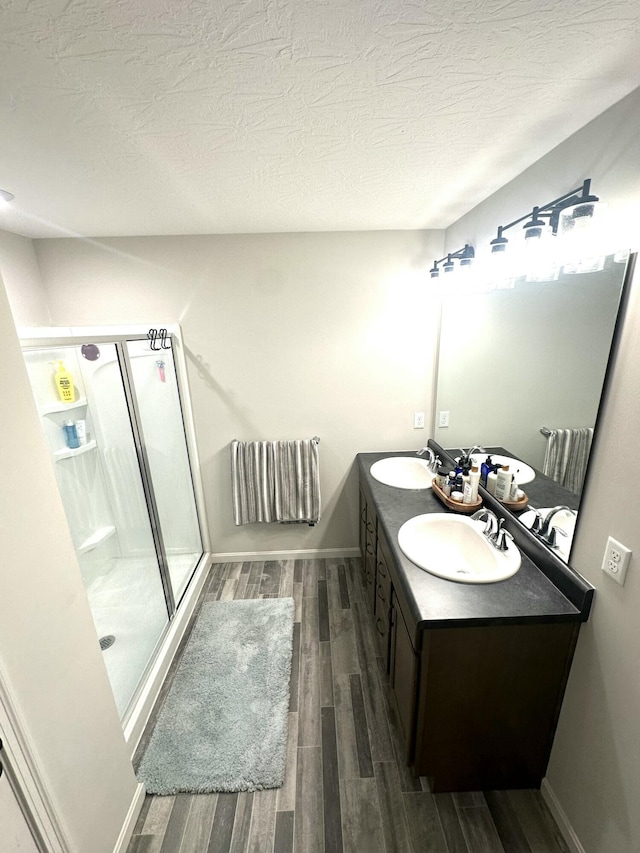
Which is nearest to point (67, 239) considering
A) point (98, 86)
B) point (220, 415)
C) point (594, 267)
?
point (220, 415)

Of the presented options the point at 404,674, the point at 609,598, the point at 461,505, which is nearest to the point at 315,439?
the point at 461,505

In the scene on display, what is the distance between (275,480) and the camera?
2633 millimetres

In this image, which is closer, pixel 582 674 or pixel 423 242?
pixel 582 674

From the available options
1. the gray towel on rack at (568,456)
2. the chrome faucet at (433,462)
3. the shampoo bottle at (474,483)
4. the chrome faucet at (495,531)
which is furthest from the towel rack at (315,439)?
the gray towel on rack at (568,456)

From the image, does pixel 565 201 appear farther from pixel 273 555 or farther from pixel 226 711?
pixel 273 555

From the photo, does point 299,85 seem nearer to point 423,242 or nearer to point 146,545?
point 423,242

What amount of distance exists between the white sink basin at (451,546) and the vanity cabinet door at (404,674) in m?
0.26

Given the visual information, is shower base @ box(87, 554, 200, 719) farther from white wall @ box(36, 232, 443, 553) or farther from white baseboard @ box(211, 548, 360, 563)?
white wall @ box(36, 232, 443, 553)

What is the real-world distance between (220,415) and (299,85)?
2015 mm

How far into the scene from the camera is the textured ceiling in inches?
26.9

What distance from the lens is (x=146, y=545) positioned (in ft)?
7.66

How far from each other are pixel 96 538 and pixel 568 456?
2908mm

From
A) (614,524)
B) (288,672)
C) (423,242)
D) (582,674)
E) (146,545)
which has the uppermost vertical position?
(423,242)

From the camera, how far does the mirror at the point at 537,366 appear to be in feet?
3.72
